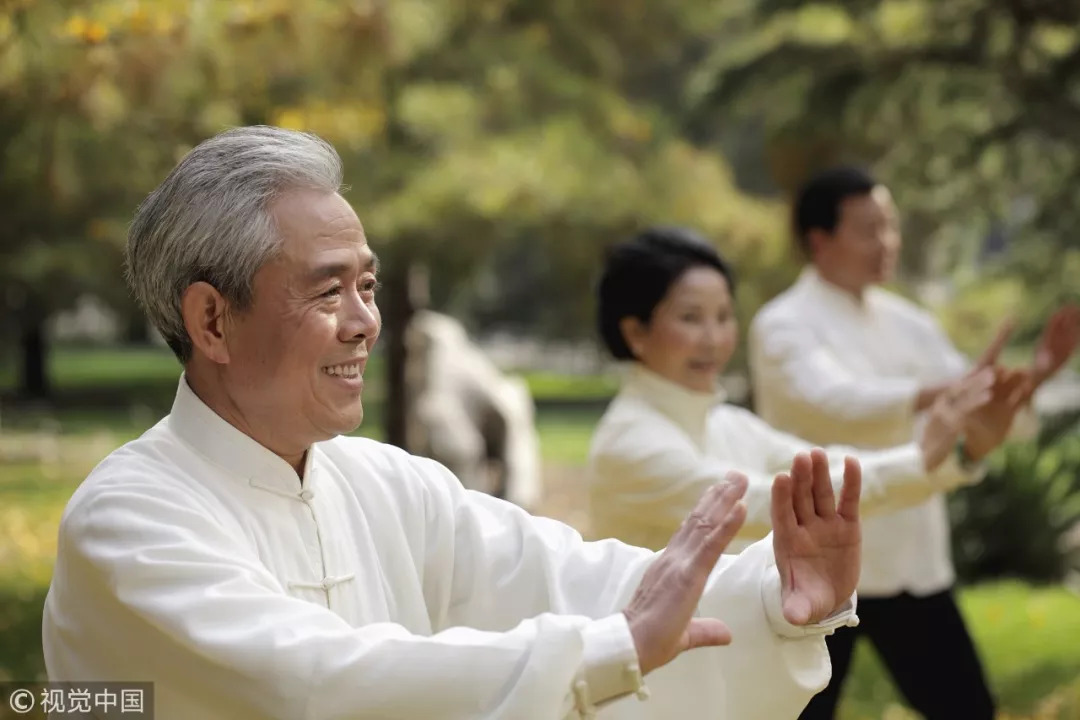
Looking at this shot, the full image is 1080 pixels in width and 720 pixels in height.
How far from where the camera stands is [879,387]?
4.94 m

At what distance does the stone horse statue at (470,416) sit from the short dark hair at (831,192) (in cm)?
683

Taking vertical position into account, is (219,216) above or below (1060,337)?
Answer: above

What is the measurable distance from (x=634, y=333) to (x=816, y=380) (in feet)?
3.31

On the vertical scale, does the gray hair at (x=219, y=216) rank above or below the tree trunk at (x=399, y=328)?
above

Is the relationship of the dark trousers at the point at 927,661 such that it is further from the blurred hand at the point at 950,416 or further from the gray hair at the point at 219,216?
the gray hair at the point at 219,216

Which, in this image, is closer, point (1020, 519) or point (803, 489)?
point (803, 489)

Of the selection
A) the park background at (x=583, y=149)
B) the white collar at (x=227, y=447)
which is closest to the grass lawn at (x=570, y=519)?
the park background at (x=583, y=149)

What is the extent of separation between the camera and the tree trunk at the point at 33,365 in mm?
23109

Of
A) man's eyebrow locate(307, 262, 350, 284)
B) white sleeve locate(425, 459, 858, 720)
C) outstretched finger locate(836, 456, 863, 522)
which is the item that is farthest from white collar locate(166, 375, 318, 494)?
outstretched finger locate(836, 456, 863, 522)

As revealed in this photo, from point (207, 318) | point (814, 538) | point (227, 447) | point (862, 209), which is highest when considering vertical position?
point (862, 209)

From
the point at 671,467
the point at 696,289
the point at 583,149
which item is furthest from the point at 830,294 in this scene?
the point at 583,149

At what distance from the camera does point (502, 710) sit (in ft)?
7.18

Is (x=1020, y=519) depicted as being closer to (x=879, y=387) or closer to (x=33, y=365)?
(x=879, y=387)

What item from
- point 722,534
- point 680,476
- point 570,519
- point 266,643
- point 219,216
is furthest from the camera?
point 570,519
